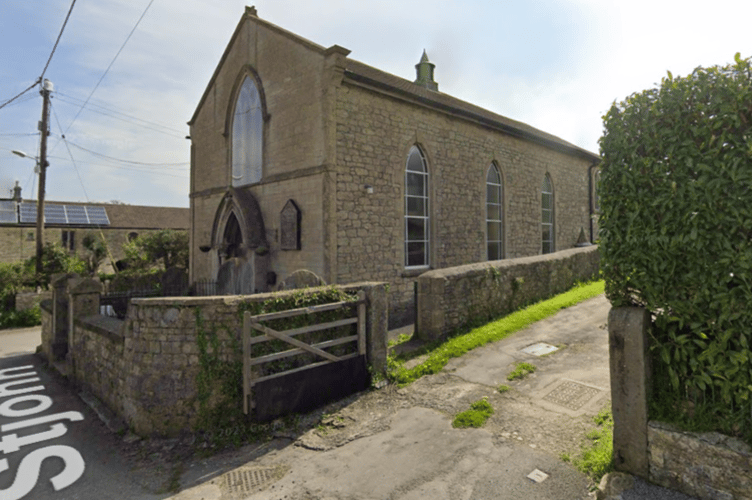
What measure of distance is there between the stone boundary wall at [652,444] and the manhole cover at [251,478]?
3639 millimetres

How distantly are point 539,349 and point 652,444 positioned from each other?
14.4ft

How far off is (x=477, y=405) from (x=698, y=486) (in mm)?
2685

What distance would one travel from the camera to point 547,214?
65.9 feet

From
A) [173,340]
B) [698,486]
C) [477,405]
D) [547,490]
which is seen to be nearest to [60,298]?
[173,340]

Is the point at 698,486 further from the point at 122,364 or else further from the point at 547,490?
the point at 122,364

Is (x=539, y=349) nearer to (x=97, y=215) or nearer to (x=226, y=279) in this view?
(x=226, y=279)

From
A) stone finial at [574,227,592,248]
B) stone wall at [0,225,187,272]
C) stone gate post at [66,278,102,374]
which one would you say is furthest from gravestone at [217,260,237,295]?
stone wall at [0,225,187,272]

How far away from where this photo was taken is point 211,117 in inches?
638

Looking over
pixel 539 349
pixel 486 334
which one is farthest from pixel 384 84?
pixel 539 349

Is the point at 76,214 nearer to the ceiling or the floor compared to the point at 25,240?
nearer to the ceiling

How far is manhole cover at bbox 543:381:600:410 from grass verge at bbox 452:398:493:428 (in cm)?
94

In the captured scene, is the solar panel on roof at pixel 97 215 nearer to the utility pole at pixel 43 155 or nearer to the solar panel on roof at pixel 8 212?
the solar panel on roof at pixel 8 212

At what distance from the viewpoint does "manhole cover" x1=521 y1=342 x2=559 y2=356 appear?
785 cm

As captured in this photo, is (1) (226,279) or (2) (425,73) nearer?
(1) (226,279)
